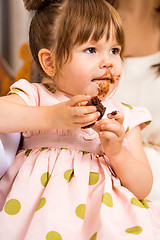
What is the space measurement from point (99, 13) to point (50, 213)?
52 centimetres

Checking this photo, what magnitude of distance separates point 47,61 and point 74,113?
263 mm

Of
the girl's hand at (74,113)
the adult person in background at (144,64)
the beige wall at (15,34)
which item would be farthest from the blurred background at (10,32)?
the girl's hand at (74,113)

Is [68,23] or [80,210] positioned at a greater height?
[68,23]

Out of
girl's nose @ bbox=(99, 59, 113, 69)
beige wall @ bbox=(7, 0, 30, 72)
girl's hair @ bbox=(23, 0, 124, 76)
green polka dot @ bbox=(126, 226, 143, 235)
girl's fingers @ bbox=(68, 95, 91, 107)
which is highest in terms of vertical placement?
girl's hair @ bbox=(23, 0, 124, 76)

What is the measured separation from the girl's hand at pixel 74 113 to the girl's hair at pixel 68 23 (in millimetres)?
174

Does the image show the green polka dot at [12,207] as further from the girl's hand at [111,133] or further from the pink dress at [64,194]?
the girl's hand at [111,133]

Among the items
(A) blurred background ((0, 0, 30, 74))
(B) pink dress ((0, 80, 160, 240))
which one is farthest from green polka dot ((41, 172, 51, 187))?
(A) blurred background ((0, 0, 30, 74))

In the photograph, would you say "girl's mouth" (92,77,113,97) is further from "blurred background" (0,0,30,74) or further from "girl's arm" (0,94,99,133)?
"blurred background" (0,0,30,74)

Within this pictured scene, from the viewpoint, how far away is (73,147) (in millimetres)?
921

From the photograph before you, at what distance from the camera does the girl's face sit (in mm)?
879

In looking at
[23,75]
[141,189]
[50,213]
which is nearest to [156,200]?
[141,189]

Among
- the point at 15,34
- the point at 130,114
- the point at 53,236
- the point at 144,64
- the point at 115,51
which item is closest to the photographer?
Result: the point at 53,236

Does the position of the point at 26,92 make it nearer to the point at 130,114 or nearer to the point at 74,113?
the point at 74,113

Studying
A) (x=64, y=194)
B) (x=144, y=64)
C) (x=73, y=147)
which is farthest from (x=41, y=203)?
(x=144, y=64)
